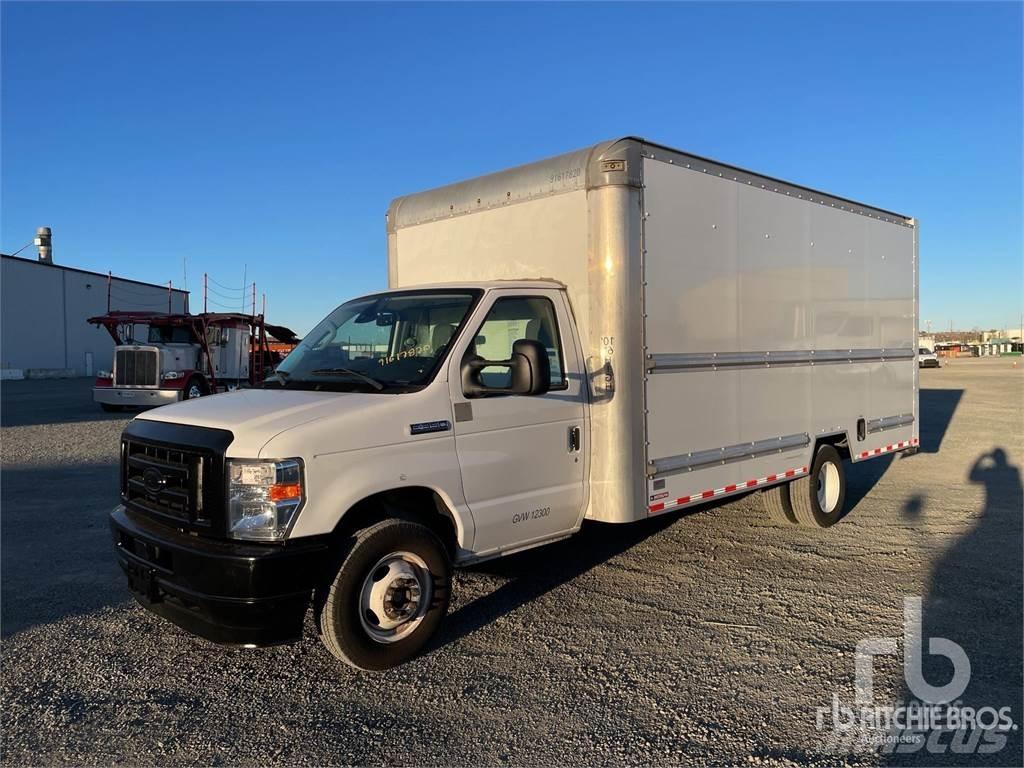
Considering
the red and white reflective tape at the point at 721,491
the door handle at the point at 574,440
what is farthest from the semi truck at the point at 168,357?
the door handle at the point at 574,440

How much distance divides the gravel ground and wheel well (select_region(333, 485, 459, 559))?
2.36 ft

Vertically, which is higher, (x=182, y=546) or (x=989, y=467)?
(x=182, y=546)

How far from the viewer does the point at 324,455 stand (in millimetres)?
3959

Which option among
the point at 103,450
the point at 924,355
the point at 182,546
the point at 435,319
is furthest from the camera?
the point at 924,355

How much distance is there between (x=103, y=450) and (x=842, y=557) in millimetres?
12014

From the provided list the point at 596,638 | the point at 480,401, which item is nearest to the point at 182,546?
the point at 480,401

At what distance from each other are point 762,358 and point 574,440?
2.22 metres

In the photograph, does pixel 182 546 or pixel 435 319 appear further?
pixel 435 319

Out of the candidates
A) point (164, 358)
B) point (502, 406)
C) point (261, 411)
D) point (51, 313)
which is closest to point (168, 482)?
point (261, 411)

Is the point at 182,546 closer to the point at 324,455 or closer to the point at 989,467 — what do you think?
the point at 324,455

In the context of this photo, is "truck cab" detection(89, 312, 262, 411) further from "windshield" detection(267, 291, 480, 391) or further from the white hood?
the white hood

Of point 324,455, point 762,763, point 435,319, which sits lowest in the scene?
point 762,763

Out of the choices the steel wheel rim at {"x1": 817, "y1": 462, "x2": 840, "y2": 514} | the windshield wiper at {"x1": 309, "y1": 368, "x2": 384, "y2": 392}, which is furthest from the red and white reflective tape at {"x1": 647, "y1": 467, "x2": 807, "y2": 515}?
the windshield wiper at {"x1": 309, "y1": 368, "x2": 384, "y2": 392}

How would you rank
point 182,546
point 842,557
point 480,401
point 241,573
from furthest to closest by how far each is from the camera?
point 842,557 < point 480,401 < point 182,546 < point 241,573
